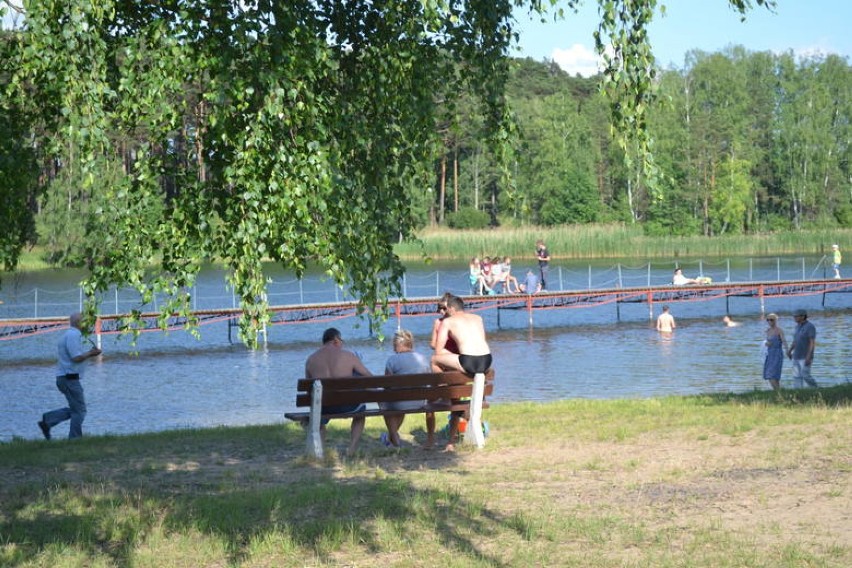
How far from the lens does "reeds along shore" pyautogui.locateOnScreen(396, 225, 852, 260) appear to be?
2518 inches

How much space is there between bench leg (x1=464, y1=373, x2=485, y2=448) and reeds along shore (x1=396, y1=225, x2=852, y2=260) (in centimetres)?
5125

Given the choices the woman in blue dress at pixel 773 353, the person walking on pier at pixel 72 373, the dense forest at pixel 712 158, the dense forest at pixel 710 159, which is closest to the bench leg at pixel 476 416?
Answer: the person walking on pier at pixel 72 373

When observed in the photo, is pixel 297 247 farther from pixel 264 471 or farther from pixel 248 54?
pixel 264 471

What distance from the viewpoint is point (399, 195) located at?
791 cm

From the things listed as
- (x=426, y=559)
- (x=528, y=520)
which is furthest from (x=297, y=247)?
(x=528, y=520)

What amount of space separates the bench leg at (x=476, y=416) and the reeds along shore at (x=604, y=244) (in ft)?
168

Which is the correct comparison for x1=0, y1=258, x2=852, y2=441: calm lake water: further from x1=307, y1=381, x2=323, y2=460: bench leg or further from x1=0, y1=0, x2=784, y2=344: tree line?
x1=0, y1=0, x2=784, y2=344: tree line

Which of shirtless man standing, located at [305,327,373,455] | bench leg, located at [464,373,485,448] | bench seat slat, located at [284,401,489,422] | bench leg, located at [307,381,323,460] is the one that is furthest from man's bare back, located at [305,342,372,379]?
bench leg, located at [464,373,485,448]

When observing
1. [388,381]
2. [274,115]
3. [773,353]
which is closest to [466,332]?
[388,381]

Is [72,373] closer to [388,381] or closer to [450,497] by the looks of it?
[388,381]

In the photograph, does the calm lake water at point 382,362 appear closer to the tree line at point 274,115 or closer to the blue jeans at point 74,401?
the blue jeans at point 74,401

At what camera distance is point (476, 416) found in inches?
438

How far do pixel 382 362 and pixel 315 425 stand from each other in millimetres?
18786

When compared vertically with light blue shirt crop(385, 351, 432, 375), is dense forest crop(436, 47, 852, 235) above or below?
above
